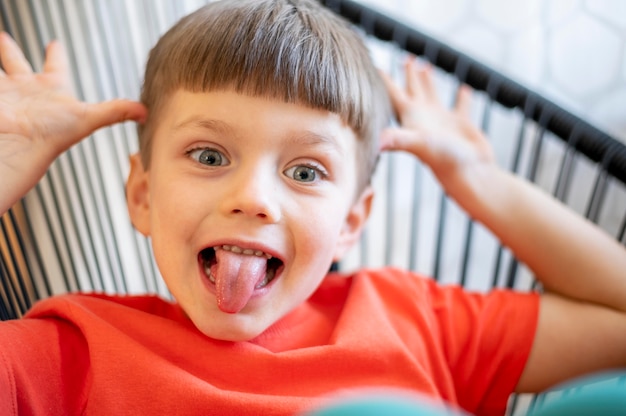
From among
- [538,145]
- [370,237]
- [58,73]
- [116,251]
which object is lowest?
[370,237]

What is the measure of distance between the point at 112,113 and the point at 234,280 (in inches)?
9.9

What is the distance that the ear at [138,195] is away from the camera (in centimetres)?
67

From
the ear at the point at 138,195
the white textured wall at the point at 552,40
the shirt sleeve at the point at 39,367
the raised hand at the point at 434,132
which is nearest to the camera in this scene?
the shirt sleeve at the point at 39,367

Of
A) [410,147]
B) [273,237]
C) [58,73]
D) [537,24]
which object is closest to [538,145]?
[410,147]

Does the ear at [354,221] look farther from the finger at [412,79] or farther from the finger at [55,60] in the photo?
the finger at [55,60]

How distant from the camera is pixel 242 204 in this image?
1.77 feet

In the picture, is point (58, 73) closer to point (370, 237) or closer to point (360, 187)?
point (360, 187)

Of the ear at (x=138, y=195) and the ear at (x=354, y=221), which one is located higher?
the ear at (x=138, y=195)

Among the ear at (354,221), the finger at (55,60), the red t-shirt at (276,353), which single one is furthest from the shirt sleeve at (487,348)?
the finger at (55,60)

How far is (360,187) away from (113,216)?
16.1 inches

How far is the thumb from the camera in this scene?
2.24 ft

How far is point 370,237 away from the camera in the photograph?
3.73ft

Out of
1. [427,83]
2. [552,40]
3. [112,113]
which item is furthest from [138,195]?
[552,40]

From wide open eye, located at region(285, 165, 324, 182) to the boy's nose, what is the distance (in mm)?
37
